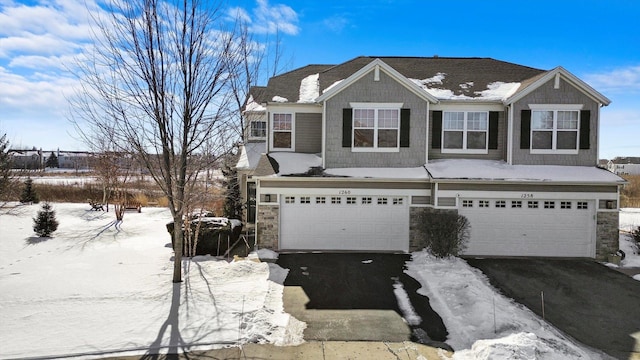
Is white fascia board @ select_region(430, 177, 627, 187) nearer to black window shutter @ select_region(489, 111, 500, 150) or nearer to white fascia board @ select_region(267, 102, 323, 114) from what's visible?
black window shutter @ select_region(489, 111, 500, 150)

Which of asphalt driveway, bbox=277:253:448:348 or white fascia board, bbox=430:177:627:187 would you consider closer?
asphalt driveway, bbox=277:253:448:348

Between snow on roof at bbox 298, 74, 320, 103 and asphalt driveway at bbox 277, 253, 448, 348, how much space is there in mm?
5954

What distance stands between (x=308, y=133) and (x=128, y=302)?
8.54 metres

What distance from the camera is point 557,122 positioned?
12898 millimetres

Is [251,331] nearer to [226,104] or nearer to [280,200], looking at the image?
[226,104]

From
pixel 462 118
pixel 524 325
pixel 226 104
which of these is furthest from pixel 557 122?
pixel 226 104

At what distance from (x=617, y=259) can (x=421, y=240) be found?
20.6ft

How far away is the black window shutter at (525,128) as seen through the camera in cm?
1286

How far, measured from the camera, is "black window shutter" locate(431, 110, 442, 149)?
13352 millimetres

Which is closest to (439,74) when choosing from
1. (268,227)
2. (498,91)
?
(498,91)

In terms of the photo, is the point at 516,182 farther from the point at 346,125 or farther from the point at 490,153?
A: the point at 346,125

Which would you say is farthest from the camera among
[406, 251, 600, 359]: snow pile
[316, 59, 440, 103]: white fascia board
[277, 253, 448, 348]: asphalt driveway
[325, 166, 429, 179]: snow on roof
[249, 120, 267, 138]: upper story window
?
[249, 120, 267, 138]: upper story window

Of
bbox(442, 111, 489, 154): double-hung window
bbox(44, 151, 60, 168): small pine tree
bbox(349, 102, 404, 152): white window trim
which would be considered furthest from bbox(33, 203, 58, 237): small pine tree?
bbox(44, 151, 60, 168): small pine tree

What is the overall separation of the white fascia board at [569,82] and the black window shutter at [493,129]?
74cm
